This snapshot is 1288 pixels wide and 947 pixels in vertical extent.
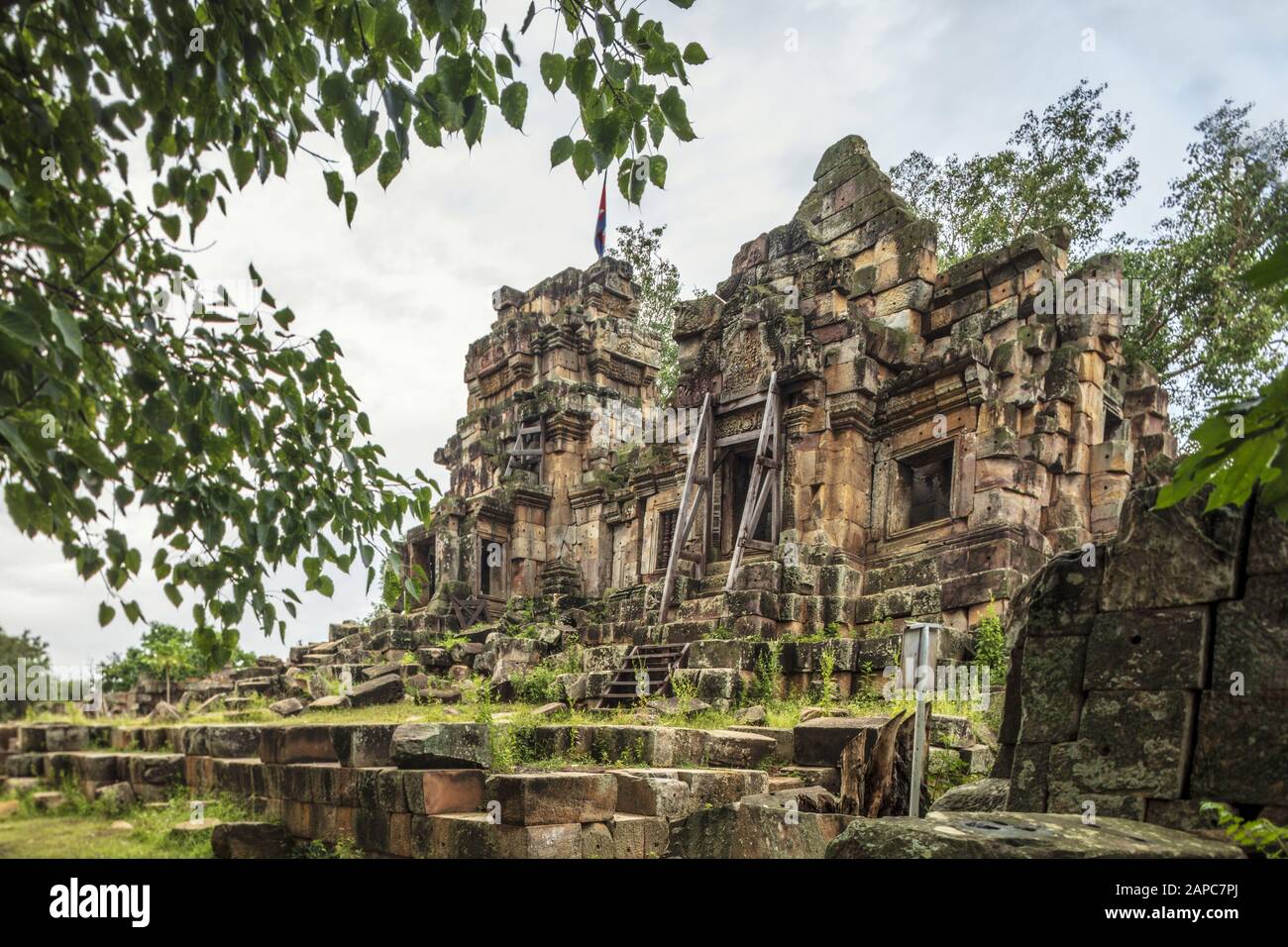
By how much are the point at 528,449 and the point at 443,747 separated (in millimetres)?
16206

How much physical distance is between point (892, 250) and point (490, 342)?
13.2 meters

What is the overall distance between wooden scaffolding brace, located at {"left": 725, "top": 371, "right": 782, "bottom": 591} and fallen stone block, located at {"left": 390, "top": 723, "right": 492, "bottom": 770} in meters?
8.12

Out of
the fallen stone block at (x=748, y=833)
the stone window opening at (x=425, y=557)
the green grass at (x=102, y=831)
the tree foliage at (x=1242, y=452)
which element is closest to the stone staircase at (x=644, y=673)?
the green grass at (x=102, y=831)

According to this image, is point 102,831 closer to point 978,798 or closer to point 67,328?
point 67,328

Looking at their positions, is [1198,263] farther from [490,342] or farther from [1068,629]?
[1068,629]

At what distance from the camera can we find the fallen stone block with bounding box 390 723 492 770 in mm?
7504

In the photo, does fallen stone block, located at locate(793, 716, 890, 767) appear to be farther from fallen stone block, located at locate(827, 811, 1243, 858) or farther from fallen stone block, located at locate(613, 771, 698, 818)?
fallen stone block, located at locate(827, 811, 1243, 858)

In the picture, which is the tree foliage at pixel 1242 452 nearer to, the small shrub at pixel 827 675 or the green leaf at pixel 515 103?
the green leaf at pixel 515 103

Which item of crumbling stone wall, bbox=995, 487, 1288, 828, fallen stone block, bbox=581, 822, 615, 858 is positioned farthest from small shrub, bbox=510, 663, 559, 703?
crumbling stone wall, bbox=995, 487, 1288, 828

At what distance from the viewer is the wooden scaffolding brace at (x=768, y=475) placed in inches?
608

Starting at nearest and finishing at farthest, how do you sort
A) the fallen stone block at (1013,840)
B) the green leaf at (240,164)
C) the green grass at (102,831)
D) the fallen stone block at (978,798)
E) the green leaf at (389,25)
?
1. the fallen stone block at (1013,840)
2. the green leaf at (389,25)
3. the green leaf at (240,164)
4. the fallen stone block at (978,798)
5. the green grass at (102,831)

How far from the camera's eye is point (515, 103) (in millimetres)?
4262

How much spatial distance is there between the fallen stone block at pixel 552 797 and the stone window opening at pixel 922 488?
8.86m

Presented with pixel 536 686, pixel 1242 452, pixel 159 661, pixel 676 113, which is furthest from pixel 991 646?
pixel 159 661
